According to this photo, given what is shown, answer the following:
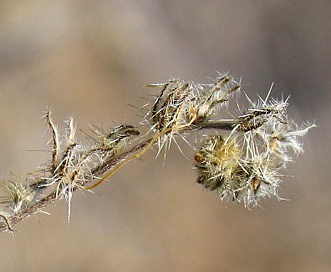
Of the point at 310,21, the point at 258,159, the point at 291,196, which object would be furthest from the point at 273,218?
the point at 258,159

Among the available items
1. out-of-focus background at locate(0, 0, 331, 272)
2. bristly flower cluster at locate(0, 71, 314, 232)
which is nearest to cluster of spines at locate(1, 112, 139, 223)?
bristly flower cluster at locate(0, 71, 314, 232)

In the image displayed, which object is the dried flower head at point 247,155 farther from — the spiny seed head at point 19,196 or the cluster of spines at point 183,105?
the spiny seed head at point 19,196

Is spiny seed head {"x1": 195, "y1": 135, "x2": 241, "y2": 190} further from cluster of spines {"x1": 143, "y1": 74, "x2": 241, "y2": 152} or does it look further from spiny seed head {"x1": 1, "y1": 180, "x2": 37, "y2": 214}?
spiny seed head {"x1": 1, "y1": 180, "x2": 37, "y2": 214}

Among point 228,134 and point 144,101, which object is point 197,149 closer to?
point 228,134

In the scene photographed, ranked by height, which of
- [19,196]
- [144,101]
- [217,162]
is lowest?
[19,196]

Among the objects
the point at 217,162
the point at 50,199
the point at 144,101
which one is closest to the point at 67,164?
the point at 50,199

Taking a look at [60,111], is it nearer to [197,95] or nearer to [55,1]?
[55,1]
